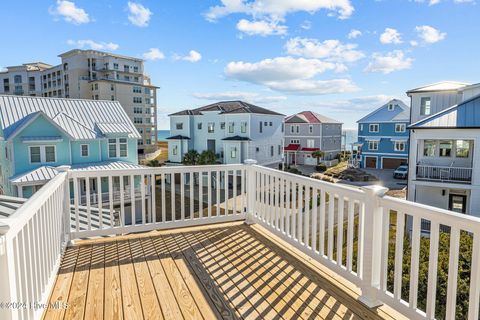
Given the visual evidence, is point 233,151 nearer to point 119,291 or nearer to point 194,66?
point 194,66

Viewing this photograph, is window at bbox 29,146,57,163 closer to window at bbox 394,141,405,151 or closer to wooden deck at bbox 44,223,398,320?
wooden deck at bbox 44,223,398,320

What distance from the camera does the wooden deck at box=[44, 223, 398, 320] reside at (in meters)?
2.14

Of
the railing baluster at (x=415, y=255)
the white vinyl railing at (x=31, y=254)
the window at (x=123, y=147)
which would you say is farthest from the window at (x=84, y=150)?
the railing baluster at (x=415, y=255)

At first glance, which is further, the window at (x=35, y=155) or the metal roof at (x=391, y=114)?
the metal roof at (x=391, y=114)

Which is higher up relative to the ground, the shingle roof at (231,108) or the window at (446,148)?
the shingle roof at (231,108)

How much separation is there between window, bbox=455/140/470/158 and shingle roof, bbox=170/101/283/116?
14616 mm

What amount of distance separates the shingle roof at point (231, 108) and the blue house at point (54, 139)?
9618mm

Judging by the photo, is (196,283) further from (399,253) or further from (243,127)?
(243,127)

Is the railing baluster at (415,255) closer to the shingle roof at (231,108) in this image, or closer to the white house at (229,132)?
the white house at (229,132)

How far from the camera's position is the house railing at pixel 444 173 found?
11.6 m

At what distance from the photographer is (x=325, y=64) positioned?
23.6 m

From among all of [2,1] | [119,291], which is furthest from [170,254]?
[2,1]

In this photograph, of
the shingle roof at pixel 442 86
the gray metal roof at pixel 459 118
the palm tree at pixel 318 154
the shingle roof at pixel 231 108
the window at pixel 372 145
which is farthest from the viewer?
the palm tree at pixel 318 154

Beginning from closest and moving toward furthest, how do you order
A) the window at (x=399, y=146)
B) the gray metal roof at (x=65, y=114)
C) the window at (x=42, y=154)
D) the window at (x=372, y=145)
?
1. the window at (x=42, y=154)
2. the gray metal roof at (x=65, y=114)
3. the window at (x=399, y=146)
4. the window at (x=372, y=145)
